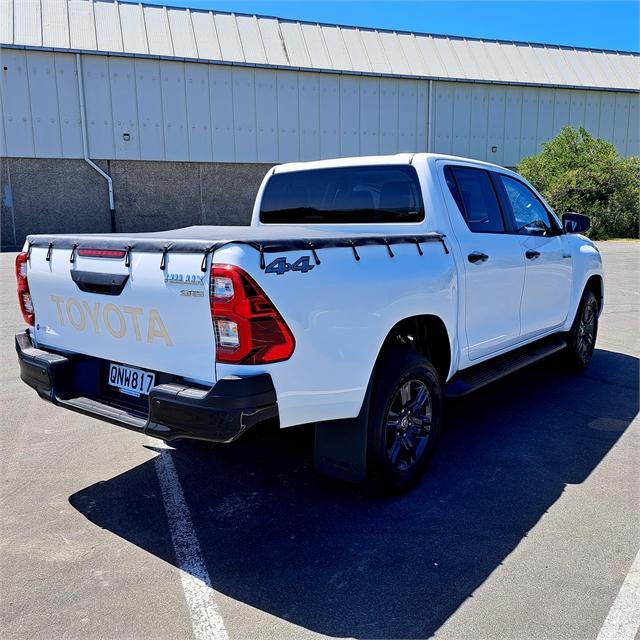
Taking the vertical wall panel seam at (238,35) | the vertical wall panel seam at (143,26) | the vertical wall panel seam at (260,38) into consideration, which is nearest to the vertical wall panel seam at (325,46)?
the vertical wall panel seam at (260,38)

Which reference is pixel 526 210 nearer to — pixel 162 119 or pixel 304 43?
pixel 162 119

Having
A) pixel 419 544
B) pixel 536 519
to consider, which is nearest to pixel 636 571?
pixel 536 519

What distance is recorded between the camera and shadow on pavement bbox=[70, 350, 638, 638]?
265 centimetres

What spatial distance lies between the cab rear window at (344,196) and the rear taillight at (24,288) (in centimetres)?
195

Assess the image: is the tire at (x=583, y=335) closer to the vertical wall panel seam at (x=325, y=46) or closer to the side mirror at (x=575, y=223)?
the side mirror at (x=575, y=223)

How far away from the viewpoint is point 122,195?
21.5m

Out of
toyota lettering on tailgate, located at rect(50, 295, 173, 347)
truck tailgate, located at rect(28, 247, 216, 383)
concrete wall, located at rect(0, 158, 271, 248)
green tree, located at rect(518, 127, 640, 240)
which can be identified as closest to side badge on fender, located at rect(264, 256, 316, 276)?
truck tailgate, located at rect(28, 247, 216, 383)

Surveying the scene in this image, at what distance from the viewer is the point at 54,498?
3.59m

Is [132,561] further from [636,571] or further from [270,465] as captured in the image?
[636,571]

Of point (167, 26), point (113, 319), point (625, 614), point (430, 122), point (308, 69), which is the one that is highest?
point (167, 26)

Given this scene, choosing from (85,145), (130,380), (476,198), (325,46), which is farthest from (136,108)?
(130,380)

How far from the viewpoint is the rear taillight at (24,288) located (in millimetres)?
3746

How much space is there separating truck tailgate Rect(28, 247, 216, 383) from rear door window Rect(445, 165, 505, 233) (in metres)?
2.24

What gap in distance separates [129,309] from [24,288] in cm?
118
